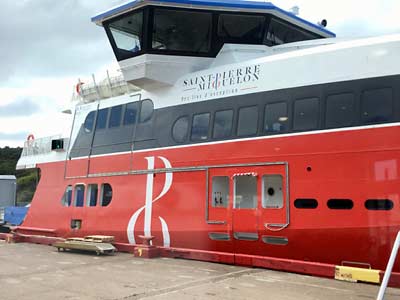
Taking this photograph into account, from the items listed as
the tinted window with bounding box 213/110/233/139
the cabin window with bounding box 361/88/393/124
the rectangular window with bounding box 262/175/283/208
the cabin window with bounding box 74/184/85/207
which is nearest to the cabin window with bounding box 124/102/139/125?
the cabin window with bounding box 74/184/85/207

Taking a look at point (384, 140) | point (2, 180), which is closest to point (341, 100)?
point (384, 140)

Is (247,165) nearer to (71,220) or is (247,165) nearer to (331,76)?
(331,76)

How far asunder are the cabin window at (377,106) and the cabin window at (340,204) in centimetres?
129

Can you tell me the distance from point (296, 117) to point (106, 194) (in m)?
5.53

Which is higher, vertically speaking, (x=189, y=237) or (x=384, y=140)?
(x=384, y=140)

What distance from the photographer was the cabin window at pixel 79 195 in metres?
11.9

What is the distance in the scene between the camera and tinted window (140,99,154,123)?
34.2ft

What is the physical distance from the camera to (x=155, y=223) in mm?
9812

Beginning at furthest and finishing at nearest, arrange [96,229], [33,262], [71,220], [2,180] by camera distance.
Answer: [2,180]
[71,220]
[96,229]
[33,262]

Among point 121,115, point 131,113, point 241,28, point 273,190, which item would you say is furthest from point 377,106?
point 121,115

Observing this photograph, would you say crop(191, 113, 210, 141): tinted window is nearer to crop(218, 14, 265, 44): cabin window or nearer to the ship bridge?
the ship bridge

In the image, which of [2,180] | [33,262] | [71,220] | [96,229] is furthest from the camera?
[2,180]

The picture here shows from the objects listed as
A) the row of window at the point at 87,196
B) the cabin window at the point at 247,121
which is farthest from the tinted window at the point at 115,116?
the cabin window at the point at 247,121

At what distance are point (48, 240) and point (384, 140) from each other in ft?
30.1
